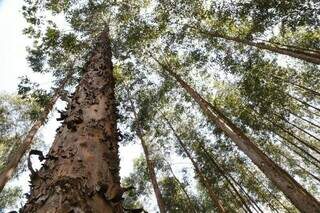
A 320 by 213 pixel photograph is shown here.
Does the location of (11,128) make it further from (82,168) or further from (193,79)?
(82,168)

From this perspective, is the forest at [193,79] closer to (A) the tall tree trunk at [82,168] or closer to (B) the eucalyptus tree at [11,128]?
(B) the eucalyptus tree at [11,128]

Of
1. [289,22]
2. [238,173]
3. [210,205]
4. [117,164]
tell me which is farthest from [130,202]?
[117,164]

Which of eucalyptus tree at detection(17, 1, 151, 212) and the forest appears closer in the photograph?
eucalyptus tree at detection(17, 1, 151, 212)

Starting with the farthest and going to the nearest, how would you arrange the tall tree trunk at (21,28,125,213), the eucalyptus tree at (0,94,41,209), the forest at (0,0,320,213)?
the eucalyptus tree at (0,94,41,209)
the forest at (0,0,320,213)
the tall tree trunk at (21,28,125,213)

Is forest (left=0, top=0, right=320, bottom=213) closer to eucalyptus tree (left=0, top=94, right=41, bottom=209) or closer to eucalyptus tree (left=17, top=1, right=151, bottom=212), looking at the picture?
eucalyptus tree (left=0, top=94, right=41, bottom=209)

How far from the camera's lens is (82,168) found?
1591 millimetres

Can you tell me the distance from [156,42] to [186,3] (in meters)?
2.06

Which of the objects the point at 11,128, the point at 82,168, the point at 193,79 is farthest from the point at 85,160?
the point at 11,128

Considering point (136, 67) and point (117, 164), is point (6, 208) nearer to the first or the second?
point (136, 67)

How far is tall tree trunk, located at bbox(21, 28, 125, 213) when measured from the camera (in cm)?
134

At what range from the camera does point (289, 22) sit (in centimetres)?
1025

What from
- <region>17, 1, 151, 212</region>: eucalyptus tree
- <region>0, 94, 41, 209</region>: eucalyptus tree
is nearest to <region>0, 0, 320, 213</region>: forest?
<region>0, 94, 41, 209</region>: eucalyptus tree

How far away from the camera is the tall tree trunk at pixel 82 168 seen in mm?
1345

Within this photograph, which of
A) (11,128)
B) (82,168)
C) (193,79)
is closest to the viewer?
(82,168)
